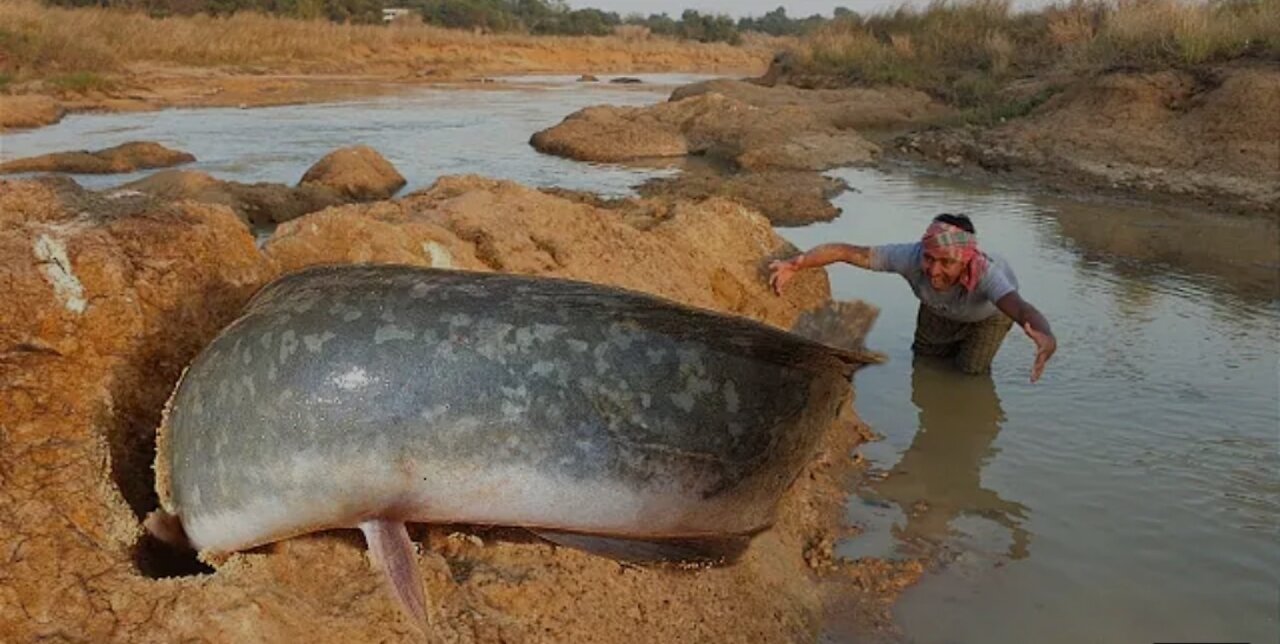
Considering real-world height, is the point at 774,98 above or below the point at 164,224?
below

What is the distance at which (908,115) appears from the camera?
21.7m

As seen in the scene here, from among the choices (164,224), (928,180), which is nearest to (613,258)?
(164,224)

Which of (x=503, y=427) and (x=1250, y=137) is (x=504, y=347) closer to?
(x=503, y=427)

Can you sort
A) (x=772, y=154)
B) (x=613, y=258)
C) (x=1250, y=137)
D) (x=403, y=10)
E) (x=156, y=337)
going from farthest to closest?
(x=403, y=10) < (x=772, y=154) < (x=1250, y=137) < (x=613, y=258) < (x=156, y=337)

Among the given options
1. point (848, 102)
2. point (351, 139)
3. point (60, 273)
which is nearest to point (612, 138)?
point (351, 139)

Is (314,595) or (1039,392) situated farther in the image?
(1039,392)

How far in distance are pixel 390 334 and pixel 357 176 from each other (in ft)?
33.0

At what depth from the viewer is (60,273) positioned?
9.32 ft

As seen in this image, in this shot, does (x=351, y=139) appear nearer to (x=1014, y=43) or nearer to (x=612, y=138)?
(x=612, y=138)

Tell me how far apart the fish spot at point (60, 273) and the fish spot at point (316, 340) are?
845mm

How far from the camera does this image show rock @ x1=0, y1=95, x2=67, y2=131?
1856 centimetres

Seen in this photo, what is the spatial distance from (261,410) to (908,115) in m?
20.9

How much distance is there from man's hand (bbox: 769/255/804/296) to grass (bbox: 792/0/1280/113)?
43.0ft

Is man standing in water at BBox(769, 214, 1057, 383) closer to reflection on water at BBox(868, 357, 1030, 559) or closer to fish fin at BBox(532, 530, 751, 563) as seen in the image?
reflection on water at BBox(868, 357, 1030, 559)
